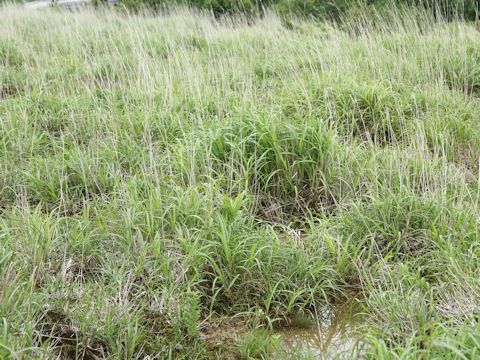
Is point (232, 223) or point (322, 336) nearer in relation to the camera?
point (322, 336)

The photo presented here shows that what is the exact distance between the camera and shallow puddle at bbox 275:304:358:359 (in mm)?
2197

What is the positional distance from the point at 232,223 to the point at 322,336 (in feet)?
2.56

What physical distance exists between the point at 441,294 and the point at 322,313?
1.91 feet

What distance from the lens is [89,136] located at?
408 cm

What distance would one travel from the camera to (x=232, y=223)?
2758 mm

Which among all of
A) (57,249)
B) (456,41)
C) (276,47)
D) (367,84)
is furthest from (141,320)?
(456,41)

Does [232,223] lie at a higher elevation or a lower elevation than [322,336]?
higher

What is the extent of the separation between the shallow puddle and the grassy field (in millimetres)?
58

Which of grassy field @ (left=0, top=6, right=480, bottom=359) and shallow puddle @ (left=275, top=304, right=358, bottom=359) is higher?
grassy field @ (left=0, top=6, right=480, bottom=359)

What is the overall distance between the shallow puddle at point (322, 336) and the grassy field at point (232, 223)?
0.06 m

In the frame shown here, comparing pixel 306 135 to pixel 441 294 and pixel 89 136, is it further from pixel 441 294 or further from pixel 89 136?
pixel 89 136

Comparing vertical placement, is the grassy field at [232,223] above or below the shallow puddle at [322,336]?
above

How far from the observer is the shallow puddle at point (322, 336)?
220 cm

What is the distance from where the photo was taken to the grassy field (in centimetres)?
219
